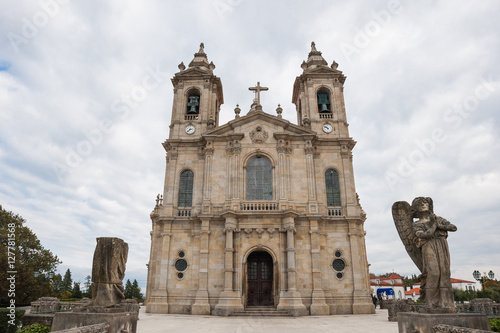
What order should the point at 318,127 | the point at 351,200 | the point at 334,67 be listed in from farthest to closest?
the point at 334,67 → the point at 318,127 → the point at 351,200

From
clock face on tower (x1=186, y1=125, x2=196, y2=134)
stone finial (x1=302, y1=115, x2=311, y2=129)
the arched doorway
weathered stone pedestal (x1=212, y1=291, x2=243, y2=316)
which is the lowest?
weathered stone pedestal (x1=212, y1=291, x2=243, y2=316)

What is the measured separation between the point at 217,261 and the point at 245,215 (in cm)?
364

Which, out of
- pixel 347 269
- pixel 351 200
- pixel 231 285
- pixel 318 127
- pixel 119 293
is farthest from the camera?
pixel 318 127

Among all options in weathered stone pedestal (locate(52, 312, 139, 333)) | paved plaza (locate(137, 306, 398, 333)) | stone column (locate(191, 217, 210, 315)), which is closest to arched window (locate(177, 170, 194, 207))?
stone column (locate(191, 217, 210, 315))

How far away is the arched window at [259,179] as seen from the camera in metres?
24.4

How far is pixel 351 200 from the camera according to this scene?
24.2 metres

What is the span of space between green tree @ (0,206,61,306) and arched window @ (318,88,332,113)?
27.1m

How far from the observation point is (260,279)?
897 inches

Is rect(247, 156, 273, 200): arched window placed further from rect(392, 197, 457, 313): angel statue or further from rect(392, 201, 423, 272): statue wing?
rect(392, 197, 457, 313): angel statue

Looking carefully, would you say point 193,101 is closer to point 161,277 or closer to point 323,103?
point 323,103

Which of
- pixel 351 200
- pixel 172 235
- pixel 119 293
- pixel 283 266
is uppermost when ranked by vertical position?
pixel 351 200

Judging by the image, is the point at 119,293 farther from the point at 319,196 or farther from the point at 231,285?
the point at 319,196

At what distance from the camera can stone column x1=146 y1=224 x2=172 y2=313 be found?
21.8m

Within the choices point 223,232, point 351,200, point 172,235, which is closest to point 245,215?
point 223,232
